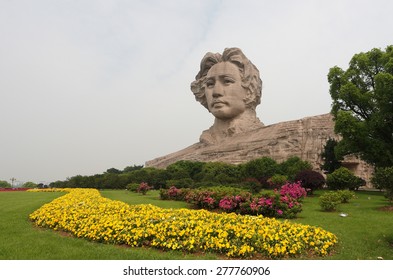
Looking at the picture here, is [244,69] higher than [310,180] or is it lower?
higher

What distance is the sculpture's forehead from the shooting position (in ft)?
96.3

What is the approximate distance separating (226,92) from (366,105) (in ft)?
49.3

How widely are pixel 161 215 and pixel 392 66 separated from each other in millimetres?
12711

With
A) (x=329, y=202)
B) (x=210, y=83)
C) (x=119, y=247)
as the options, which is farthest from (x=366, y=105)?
(x=210, y=83)

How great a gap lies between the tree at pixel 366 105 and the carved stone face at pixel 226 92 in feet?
43.2

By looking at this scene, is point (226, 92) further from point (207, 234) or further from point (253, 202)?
point (207, 234)

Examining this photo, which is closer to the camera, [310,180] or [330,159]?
[310,180]

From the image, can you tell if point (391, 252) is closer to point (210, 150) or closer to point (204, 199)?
point (204, 199)

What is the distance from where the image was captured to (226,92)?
29.4 m

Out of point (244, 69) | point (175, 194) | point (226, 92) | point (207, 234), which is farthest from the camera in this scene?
point (244, 69)

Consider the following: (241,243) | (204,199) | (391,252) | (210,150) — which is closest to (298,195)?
(204,199)

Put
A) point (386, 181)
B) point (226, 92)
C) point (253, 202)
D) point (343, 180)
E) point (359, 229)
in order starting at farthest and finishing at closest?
point (226, 92)
point (343, 180)
point (386, 181)
point (253, 202)
point (359, 229)

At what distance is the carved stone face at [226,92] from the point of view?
96.3ft

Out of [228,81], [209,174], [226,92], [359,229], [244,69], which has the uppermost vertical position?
[244,69]
